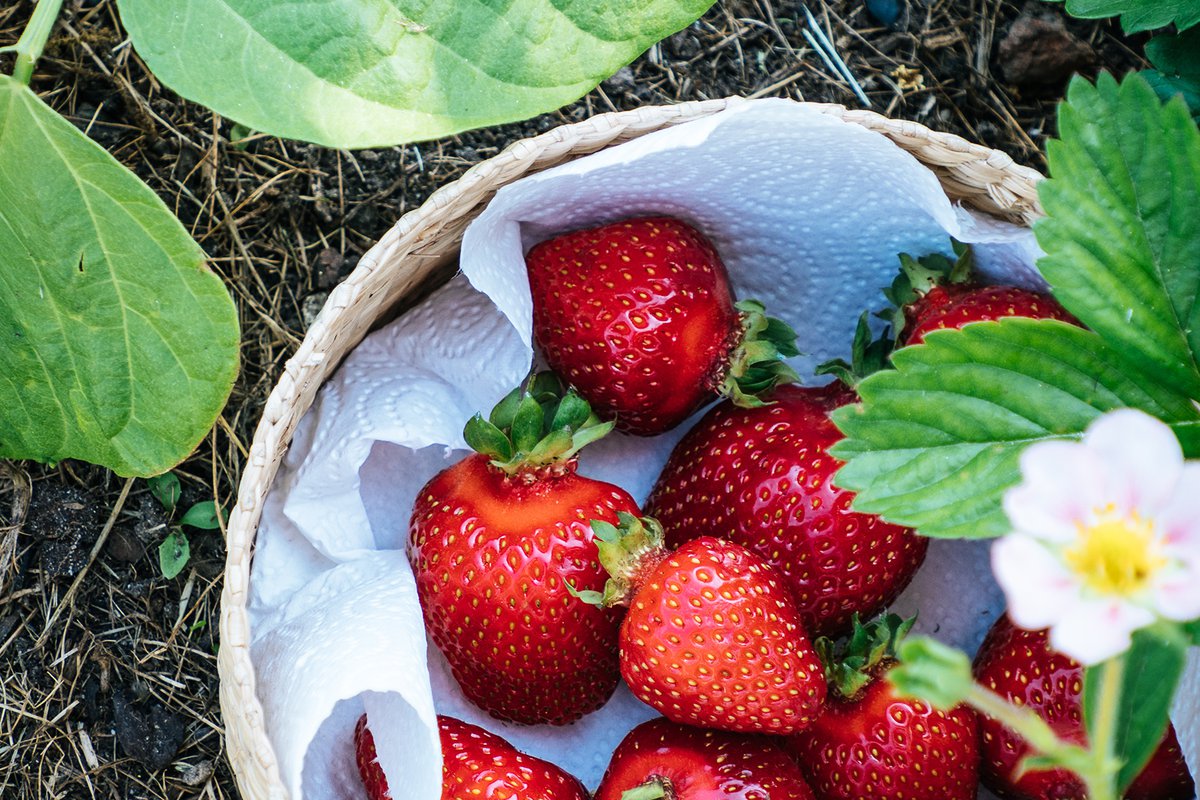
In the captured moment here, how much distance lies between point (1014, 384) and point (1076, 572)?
347 millimetres

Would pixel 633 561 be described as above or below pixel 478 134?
below

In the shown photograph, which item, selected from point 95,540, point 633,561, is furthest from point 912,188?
point 95,540

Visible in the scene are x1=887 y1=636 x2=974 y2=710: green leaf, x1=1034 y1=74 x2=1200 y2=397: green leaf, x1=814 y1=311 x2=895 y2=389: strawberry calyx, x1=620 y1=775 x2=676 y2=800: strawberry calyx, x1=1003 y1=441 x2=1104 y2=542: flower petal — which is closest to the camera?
x1=887 y1=636 x2=974 y2=710: green leaf

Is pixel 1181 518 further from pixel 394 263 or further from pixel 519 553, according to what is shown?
pixel 394 263

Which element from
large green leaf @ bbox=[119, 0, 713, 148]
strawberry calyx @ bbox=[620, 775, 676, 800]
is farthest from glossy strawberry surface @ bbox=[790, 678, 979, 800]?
large green leaf @ bbox=[119, 0, 713, 148]

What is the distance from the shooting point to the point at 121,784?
1.22 m

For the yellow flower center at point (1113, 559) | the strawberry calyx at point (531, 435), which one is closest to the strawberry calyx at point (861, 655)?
the strawberry calyx at point (531, 435)

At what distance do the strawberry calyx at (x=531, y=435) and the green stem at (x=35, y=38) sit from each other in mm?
436

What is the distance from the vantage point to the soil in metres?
1.22

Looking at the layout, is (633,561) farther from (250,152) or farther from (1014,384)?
(250,152)

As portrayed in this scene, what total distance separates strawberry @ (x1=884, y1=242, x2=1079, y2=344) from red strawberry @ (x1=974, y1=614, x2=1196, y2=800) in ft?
0.89

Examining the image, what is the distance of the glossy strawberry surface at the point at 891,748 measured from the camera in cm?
100

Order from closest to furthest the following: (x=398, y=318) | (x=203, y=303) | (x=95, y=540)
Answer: (x=203, y=303)
(x=398, y=318)
(x=95, y=540)

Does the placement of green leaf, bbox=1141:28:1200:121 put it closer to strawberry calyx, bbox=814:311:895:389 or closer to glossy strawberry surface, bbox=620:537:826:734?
strawberry calyx, bbox=814:311:895:389
